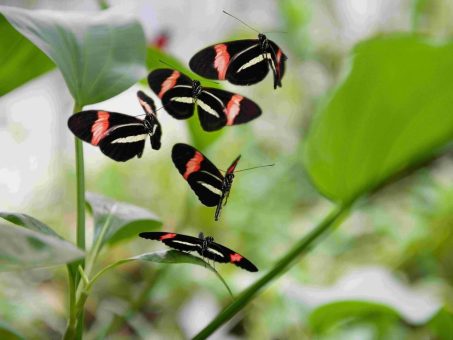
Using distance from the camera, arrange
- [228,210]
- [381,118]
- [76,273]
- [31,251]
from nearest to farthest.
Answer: [31,251] → [76,273] → [381,118] → [228,210]

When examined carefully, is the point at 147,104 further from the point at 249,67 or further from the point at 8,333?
the point at 8,333

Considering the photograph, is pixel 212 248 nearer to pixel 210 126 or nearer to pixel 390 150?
pixel 210 126

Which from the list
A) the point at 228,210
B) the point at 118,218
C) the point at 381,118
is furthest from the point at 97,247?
the point at 228,210

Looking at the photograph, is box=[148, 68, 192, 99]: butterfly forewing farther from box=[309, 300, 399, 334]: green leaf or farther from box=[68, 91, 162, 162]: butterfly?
box=[309, 300, 399, 334]: green leaf

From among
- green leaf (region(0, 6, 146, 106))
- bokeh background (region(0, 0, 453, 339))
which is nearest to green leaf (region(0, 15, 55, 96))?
green leaf (region(0, 6, 146, 106))

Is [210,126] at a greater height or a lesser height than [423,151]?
lesser

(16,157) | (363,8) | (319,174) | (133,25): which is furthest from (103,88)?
(363,8)
